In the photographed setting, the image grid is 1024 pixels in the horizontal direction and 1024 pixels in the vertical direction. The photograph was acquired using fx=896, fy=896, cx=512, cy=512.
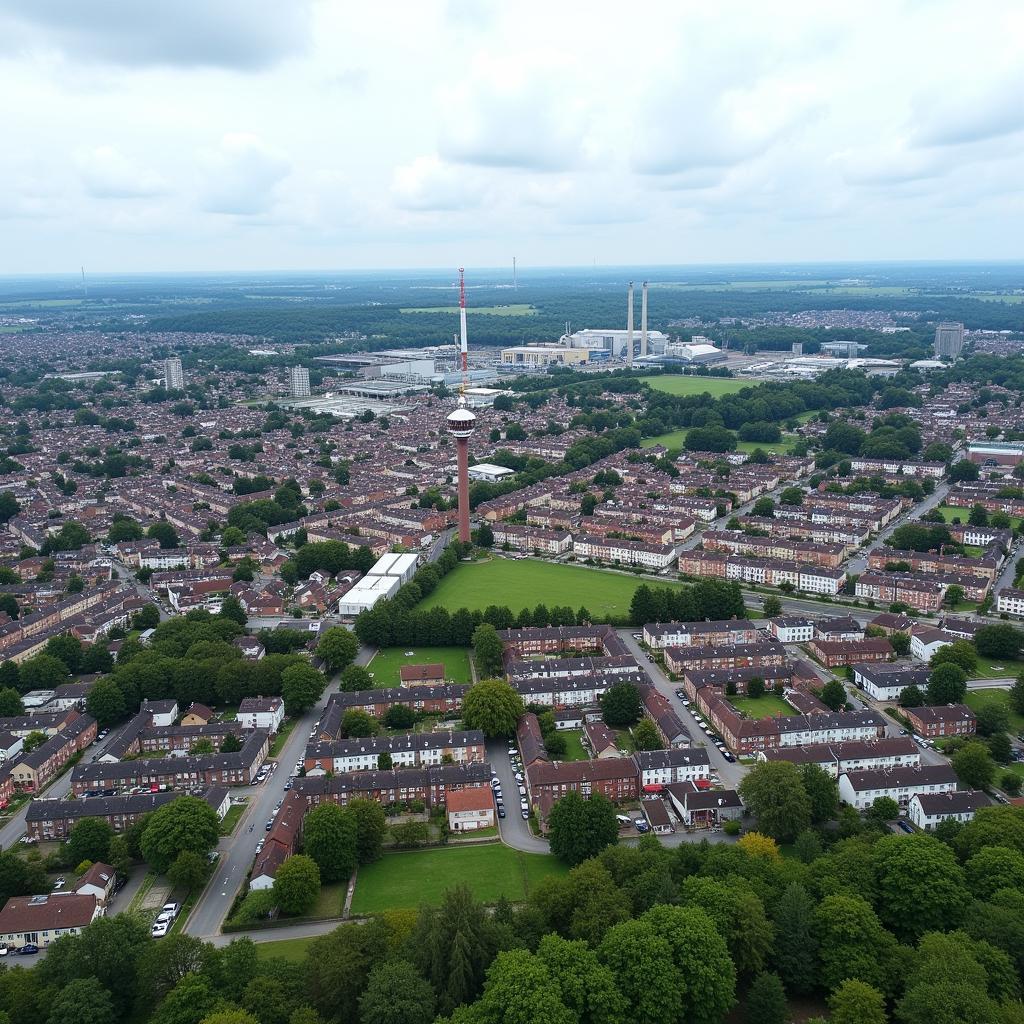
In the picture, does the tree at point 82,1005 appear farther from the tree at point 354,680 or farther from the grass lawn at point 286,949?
the tree at point 354,680

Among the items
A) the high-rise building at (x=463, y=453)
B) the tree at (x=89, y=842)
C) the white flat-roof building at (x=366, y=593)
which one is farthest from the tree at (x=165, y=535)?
the tree at (x=89, y=842)

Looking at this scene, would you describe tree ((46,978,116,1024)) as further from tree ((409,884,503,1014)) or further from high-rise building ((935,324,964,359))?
high-rise building ((935,324,964,359))

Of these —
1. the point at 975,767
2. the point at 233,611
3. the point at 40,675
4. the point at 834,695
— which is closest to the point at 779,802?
the point at 975,767

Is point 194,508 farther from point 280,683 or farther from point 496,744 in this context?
point 496,744

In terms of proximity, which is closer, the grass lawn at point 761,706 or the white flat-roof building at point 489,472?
the grass lawn at point 761,706

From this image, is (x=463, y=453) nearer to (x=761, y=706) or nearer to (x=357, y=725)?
(x=357, y=725)

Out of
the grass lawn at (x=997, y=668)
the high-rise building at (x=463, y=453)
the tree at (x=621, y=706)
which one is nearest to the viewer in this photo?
the tree at (x=621, y=706)
